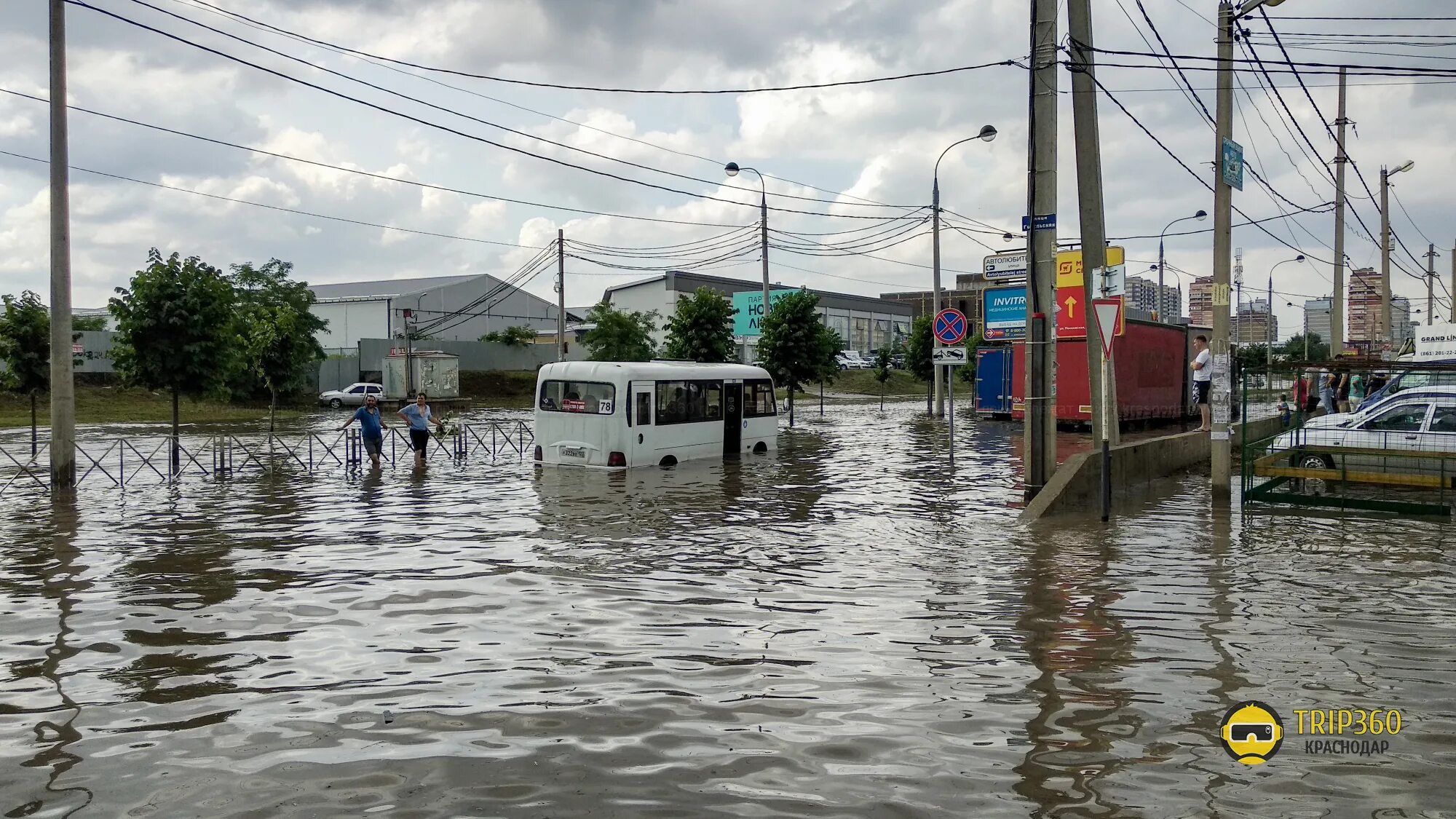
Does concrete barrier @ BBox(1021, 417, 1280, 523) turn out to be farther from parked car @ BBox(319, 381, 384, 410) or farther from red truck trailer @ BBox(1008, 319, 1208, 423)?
parked car @ BBox(319, 381, 384, 410)

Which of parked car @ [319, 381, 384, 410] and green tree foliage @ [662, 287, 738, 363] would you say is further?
parked car @ [319, 381, 384, 410]

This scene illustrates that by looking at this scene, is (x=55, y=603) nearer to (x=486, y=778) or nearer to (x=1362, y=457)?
(x=486, y=778)

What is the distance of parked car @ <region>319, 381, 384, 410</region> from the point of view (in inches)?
2285

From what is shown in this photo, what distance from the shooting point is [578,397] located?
21422mm

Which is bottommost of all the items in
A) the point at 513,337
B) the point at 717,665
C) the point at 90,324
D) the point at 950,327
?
the point at 717,665

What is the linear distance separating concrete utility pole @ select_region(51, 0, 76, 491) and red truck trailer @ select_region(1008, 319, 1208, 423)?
21.3m

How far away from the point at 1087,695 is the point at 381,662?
14.5 feet

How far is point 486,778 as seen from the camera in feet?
16.5

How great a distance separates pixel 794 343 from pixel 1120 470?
→ 85.8ft

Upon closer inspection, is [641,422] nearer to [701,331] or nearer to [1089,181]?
[1089,181]

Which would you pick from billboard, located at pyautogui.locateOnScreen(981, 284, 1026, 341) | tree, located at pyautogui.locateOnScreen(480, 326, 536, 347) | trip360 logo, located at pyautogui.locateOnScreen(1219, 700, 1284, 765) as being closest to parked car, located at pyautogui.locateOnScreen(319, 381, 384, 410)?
tree, located at pyautogui.locateOnScreen(480, 326, 536, 347)

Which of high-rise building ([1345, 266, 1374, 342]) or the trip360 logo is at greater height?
high-rise building ([1345, 266, 1374, 342])

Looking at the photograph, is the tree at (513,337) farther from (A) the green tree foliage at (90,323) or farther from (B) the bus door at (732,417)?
(B) the bus door at (732,417)

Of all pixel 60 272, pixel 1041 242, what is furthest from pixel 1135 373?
pixel 60 272
